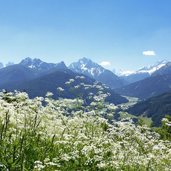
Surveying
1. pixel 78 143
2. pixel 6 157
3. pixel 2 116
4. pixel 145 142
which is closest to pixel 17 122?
pixel 2 116

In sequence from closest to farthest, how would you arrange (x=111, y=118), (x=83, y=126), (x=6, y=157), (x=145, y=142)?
1. (x=6, y=157)
2. (x=83, y=126)
3. (x=145, y=142)
4. (x=111, y=118)

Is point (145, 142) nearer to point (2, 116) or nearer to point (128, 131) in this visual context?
point (128, 131)

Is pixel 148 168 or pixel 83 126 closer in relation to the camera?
pixel 148 168

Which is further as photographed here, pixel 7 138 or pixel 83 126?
pixel 83 126

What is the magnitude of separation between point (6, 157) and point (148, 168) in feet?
11.7

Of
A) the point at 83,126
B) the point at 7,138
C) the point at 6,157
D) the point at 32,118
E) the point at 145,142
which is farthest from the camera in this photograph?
the point at 145,142

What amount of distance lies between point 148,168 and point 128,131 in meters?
→ 4.49

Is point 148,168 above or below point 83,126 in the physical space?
below

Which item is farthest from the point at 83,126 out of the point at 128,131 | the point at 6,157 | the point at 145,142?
the point at 6,157

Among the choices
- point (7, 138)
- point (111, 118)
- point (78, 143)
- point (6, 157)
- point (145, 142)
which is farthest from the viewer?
point (111, 118)

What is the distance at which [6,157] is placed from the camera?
8344 mm

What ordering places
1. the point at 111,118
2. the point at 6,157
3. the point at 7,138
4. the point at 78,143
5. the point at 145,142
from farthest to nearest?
the point at 111,118
the point at 145,142
the point at 78,143
the point at 7,138
the point at 6,157

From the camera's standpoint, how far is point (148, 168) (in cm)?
978

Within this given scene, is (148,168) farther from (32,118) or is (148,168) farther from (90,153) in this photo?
(32,118)
